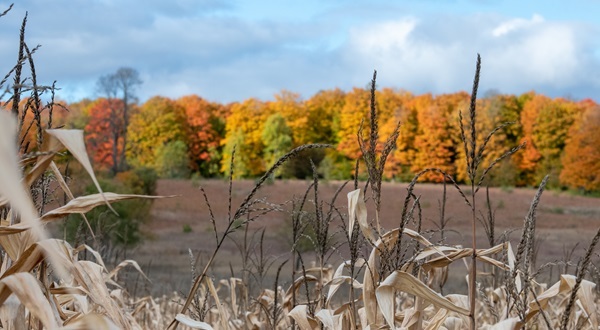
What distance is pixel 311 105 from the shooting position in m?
69.2

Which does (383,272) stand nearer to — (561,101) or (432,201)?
(432,201)

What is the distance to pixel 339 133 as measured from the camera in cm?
6456

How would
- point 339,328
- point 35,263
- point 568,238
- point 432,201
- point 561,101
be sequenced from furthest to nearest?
point 561,101, point 432,201, point 568,238, point 339,328, point 35,263

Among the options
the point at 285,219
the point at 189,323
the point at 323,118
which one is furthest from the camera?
the point at 323,118

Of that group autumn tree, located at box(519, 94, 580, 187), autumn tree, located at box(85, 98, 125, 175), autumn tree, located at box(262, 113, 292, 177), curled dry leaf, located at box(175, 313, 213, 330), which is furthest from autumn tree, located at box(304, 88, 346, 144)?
curled dry leaf, located at box(175, 313, 213, 330)

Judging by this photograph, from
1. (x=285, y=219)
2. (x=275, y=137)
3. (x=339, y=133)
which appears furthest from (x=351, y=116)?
(x=285, y=219)

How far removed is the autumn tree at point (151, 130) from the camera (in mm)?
62000

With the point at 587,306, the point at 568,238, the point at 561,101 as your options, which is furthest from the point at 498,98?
the point at 587,306

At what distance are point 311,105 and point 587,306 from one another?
6710 centimetres

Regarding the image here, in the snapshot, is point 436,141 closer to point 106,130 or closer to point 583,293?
point 106,130

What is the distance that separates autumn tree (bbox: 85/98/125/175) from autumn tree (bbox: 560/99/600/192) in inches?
1229

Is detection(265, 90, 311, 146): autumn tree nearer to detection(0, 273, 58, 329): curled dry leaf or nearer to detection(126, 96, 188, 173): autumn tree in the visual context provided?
detection(126, 96, 188, 173): autumn tree

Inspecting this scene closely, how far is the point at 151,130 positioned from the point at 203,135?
17.2ft

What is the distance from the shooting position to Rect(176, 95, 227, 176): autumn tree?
6581 cm
